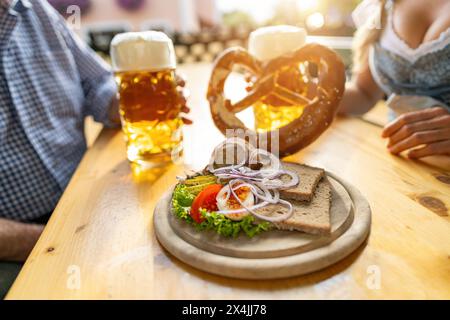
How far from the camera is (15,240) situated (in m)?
1.20

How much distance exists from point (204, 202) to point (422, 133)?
2.59 feet

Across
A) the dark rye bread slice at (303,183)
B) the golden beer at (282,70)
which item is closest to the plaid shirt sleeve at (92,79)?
the golden beer at (282,70)

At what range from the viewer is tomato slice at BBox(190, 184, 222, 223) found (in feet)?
2.50

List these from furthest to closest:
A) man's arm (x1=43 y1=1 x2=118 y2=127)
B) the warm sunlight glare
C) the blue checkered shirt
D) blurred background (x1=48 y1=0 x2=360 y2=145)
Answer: the warm sunlight glare
blurred background (x1=48 y1=0 x2=360 y2=145)
man's arm (x1=43 y1=1 x2=118 y2=127)
the blue checkered shirt

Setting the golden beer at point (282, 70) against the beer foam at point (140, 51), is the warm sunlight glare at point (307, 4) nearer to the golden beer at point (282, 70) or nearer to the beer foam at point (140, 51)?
the golden beer at point (282, 70)

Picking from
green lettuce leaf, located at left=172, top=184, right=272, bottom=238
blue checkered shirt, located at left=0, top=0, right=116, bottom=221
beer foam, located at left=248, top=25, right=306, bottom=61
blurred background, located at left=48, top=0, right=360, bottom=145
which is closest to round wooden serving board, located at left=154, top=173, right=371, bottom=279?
green lettuce leaf, located at left=172, top=184, right=272, bottom=238

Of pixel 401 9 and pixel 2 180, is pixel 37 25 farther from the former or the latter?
pixel 401 9

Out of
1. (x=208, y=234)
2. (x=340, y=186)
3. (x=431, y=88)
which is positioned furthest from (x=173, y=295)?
(x=431, y=88)

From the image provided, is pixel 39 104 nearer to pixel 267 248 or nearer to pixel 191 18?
pixel 267 248

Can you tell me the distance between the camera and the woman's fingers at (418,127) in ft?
3.74

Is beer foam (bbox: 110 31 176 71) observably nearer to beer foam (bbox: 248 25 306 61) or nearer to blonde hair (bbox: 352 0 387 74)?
beer foam (bbox: 248 25 306 61)

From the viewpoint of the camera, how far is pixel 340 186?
0.91 metres

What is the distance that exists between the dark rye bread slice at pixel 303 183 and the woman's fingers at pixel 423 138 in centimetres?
40

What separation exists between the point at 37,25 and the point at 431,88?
5.59ft
